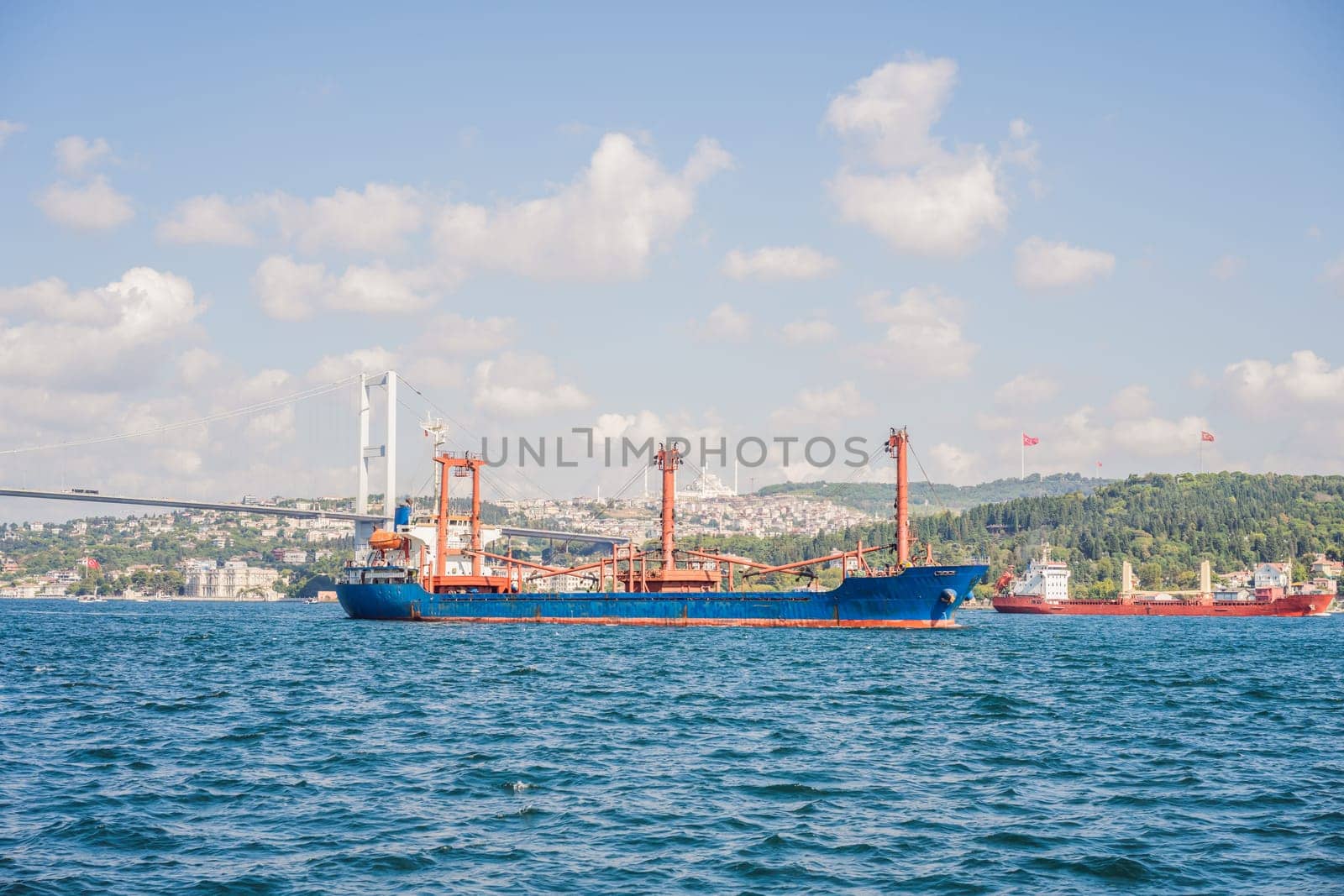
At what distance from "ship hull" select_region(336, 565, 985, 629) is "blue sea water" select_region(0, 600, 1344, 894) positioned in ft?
75.1

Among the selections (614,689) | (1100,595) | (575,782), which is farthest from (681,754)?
(1100,595)

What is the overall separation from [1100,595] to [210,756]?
162 metres

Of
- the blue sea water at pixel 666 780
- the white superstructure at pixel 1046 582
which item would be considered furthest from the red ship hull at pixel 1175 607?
the blue sea water at pixel 666 780

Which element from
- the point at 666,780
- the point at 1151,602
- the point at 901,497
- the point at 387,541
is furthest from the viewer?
the point at 1151,602

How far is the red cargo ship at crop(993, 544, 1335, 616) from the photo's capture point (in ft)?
422

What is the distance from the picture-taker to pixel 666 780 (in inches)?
805

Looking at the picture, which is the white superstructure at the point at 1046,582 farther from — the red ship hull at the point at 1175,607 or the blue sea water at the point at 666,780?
the blue sea water at the point at 666,780

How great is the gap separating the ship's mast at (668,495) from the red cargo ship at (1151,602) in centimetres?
7266

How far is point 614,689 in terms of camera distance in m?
34.5

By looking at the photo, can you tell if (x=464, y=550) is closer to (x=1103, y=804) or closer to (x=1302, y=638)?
(x=1302, y=638)

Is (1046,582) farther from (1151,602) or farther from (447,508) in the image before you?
(447,508)

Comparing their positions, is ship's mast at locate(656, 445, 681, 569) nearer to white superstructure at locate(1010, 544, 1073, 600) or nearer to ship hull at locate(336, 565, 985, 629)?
ship hull at locate(336, 565, 985, 629)

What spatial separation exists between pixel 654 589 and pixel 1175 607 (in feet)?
264

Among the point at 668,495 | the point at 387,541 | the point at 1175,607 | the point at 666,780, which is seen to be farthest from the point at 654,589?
the point at 1175,607
